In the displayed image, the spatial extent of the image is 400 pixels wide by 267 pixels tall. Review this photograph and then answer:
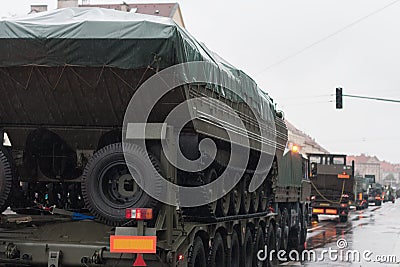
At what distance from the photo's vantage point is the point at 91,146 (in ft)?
29.1

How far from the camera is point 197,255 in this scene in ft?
29.3

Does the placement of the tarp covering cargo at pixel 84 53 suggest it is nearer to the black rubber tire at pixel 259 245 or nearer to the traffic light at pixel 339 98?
the black rubber tire at pixel 259 245

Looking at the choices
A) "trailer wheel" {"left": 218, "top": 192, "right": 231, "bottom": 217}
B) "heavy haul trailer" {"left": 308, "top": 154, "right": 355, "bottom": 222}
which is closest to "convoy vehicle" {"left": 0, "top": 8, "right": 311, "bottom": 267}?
"trailer wheel" {"left": 218, "top": 192, "right": 231, "bottom": 217}

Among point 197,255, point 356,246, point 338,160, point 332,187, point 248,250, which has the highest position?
point 338,160

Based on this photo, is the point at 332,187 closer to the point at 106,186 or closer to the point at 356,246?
the point at 356,246

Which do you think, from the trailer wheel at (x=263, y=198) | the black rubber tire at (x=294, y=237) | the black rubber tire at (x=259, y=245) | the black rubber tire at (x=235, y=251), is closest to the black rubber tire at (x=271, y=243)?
the black rubber tire at (x=259, y=245)

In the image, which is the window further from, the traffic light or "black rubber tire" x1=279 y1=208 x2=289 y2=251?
"black rubber tire" x1=279 y1=208 x2=289 y2=251

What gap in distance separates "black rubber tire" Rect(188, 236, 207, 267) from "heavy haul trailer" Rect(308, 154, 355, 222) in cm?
2536

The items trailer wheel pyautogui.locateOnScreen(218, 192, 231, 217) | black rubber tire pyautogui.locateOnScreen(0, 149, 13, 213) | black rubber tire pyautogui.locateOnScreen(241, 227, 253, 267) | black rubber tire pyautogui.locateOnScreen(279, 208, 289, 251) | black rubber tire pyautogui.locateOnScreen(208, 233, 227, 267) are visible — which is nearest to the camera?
black rubber tire pyautogui.locateOnScreen(0, 149, 13, 213)

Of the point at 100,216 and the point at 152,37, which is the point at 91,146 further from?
the point at 152,37

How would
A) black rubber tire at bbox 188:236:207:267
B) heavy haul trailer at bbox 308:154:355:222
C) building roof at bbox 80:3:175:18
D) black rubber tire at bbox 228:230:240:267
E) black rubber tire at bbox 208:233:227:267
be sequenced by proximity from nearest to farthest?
black rubber tire at bbox 188:236:207:267, black rubber tire at bbox 208:233:227:267, black rubber tire at bbox 228:230:240:267, heavy haul trailer at bbox 308:154:355:222, building roof at bbox 80:3:175:18

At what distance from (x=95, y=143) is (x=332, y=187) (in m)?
27.6

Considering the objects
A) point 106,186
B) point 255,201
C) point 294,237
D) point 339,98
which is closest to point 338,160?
point 339,98

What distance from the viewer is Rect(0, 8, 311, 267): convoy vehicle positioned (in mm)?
7480
